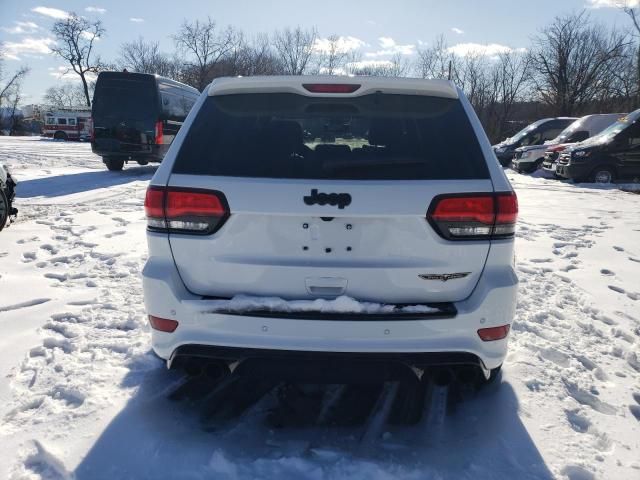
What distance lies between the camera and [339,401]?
2859 millimetres

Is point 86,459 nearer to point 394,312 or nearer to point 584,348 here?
point 394,312

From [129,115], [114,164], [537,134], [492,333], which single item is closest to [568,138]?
[537,134]

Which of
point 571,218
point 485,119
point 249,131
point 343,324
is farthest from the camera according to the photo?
point 485,119

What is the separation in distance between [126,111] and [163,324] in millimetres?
12536

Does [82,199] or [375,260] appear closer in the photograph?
[375,260]

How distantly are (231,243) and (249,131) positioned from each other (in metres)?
0.61

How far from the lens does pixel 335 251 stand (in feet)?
7.45

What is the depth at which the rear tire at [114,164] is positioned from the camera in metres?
14.7

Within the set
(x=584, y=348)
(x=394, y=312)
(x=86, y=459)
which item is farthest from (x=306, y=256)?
(x=584, y=348)

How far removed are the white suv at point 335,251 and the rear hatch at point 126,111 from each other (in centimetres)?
1202

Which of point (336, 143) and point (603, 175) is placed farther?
point (603, 175)

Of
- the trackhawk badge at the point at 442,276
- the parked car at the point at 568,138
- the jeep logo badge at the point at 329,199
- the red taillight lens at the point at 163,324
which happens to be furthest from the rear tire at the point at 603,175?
the red taillight lens at the point at 163,324

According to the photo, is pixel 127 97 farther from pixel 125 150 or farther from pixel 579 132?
pixel 579 132

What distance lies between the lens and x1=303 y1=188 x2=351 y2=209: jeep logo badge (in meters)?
2.21
